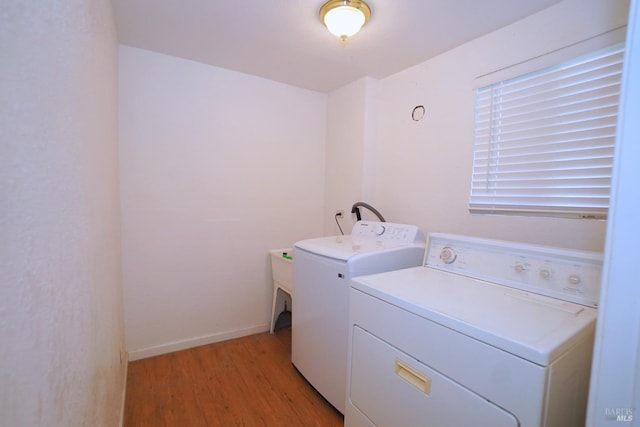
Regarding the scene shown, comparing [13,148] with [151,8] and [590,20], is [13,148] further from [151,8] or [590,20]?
[590,20]

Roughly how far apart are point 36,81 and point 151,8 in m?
1.47

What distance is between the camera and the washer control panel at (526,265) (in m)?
1.06

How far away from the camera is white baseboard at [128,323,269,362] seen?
2111mm

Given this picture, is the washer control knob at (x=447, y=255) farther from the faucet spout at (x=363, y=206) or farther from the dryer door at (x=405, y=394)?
the faucet spout at (x=363, y=206)

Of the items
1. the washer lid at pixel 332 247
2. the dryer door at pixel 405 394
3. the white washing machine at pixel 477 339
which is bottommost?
the dryer door at pixel 405 394

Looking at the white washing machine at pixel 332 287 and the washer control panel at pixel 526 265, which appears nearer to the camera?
the washer control panel at pixel 526 265

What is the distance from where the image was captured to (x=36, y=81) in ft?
1.58

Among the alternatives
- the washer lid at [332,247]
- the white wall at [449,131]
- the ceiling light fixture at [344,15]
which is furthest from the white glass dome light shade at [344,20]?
the washer lid at [332,247]

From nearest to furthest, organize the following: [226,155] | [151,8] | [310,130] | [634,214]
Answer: [634,214] < [151,8] < [226,155] < [310,130]

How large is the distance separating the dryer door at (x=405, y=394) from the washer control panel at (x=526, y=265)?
0.57 metres

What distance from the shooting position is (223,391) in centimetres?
181

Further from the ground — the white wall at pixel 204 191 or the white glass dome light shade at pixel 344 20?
the white glass dome light shade at pixel 344 20

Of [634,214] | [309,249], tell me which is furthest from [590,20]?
[309,249]

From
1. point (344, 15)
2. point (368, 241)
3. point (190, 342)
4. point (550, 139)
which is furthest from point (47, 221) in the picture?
point (190, 342)
